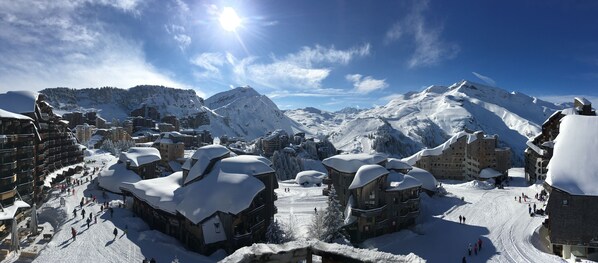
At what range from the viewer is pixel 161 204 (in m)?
40.6

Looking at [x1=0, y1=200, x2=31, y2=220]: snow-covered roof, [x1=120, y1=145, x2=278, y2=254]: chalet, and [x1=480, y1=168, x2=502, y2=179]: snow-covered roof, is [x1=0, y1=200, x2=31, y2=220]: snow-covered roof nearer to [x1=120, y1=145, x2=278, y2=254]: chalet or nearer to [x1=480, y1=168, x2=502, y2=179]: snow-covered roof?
[x1=120, y1=145, x2=278, y2=254]: chalet

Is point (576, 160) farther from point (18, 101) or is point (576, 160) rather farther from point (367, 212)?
point (18, 101)

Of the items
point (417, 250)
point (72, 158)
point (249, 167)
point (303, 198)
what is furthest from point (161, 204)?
point (72, 158)

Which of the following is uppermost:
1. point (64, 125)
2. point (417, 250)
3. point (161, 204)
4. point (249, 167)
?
point (64, 125)

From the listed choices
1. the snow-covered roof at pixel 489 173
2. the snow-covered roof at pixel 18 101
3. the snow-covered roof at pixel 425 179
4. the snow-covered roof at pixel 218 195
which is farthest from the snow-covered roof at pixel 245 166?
the snow-covered roof at pixel 489 173

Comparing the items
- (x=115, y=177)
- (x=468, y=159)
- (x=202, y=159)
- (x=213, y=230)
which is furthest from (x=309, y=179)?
(x=213, y=230)

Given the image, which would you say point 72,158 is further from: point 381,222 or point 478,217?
point 478,217

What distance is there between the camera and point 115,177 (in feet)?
206

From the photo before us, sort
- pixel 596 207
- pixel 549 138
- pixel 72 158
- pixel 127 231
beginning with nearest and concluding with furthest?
pixel 596 207
pixel 127 231
pixel 549 138
pixel 72 158

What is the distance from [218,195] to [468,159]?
70775mm

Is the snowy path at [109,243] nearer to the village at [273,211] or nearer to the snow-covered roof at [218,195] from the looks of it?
the village at [273,211]

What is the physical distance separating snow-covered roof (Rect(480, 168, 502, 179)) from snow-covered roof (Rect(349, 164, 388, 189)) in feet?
170

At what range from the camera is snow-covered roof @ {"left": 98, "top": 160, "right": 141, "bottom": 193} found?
61688mm

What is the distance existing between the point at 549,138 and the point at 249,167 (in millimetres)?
62579
